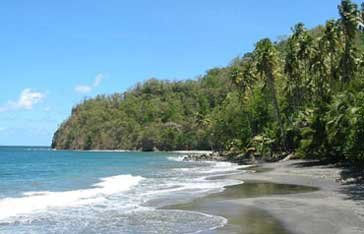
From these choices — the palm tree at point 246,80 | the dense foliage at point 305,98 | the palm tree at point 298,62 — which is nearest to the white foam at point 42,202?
the dense foliage at point 305,98

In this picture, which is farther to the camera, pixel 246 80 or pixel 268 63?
pixel 246 80

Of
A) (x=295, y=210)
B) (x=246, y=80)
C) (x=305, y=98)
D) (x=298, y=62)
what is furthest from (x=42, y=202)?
(x=246, y=80)

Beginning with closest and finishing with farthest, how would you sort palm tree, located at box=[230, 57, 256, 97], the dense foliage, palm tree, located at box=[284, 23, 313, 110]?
the dense foliage → palm tree, located at box=[284, 23, 313, 110] → palm tree, located at box=[230, 57, 256, 97]

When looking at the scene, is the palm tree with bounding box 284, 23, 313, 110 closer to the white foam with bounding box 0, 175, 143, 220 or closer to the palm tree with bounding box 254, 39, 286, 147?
the palm tree with bounding box 254, 39, 286, 147

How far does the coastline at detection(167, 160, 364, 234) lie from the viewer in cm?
1752

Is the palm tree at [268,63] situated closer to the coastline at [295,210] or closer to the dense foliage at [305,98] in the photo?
the dense foliage at [305,98]

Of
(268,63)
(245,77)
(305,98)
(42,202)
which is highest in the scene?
(245,77)

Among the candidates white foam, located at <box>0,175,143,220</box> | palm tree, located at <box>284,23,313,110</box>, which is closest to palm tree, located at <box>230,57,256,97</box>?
palm tree, located at <box>284,23,313,110</box>

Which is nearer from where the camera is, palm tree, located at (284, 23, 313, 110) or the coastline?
the coastline

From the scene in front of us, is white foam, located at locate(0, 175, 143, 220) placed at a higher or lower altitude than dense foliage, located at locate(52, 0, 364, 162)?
lower

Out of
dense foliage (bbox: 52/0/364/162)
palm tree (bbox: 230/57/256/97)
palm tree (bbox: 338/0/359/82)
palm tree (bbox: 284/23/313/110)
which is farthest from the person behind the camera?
palm tree (bbox: 230/57/256/97)

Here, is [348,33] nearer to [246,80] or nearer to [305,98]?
[305,98]

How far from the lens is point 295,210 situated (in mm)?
21594

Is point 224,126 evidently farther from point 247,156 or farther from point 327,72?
point 327,72
